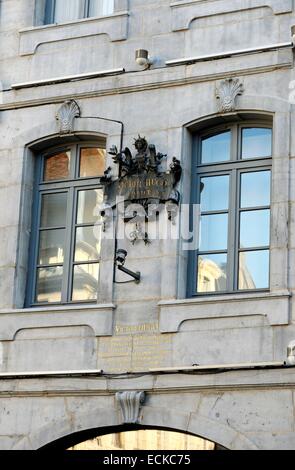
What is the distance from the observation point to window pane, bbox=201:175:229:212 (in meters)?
15.8

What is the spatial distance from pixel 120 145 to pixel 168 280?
6.20 ft

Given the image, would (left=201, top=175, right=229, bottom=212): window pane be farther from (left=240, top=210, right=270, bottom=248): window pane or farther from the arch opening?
the arch opening

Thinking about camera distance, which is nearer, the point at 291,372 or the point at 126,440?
the point at 291,372

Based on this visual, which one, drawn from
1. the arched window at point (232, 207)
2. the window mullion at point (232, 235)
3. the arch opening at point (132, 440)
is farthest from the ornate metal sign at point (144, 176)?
the arch opening at point (132, 440)

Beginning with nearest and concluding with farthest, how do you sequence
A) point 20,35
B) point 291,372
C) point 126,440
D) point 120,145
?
point 291,372 → point 126,440 → point 120,145 → point 20,35

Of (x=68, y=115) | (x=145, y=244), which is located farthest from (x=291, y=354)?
(x=68, y=115)

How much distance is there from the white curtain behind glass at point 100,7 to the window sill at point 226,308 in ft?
13.7

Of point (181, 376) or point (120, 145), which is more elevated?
point (120, 145)

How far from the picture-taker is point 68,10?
17.5 meters

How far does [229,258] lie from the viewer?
15.5 m

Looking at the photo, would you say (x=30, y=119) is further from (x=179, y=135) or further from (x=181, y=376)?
(x=181, y=376)

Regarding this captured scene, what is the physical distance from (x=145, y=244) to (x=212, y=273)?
2.80ft

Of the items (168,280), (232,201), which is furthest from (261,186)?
(168,280)

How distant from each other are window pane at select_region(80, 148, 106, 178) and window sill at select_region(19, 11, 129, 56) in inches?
56.0
